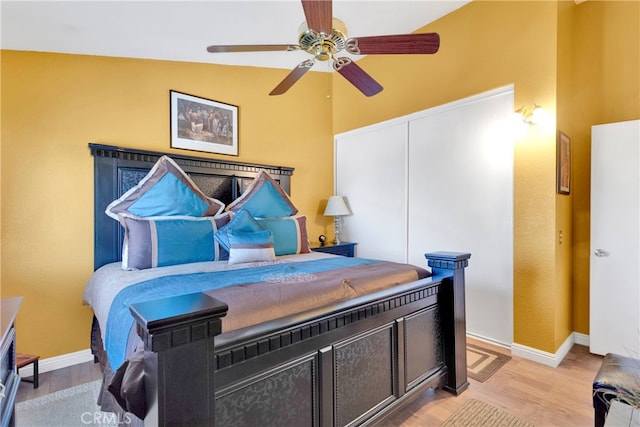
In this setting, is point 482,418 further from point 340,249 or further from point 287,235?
point 340,249

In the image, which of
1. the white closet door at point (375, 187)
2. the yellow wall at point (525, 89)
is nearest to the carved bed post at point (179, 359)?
the yellow wall at point (525, 89)

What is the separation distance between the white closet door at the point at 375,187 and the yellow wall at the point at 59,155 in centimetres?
216

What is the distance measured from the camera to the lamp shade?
4.00 metres

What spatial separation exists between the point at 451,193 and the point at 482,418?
1969 mm

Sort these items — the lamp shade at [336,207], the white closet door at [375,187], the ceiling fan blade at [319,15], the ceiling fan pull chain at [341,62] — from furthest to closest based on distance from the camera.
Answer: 1. the lamp shade at [336,207]
2. the white closet door at [375,187]
3. the ceiling fan pull chain at [341,62]
4. the ceiling fan blade at [319,15]

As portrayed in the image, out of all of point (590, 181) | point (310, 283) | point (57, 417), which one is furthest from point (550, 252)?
point (57, 417)

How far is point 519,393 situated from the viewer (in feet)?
6.89

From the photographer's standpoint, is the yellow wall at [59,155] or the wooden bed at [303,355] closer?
the wooden bed at [303,355]

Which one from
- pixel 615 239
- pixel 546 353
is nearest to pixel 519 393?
pixel 546 353

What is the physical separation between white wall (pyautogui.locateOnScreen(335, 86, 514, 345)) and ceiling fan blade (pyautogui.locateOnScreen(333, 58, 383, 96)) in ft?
4.10

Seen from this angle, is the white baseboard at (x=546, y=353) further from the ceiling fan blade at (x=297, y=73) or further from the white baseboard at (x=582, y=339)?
the ceiling fan blade at (x=297, y=73)

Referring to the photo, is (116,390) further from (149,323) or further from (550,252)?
(550,252)

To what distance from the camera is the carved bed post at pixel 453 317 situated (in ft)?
6.66

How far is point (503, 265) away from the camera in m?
2.78
